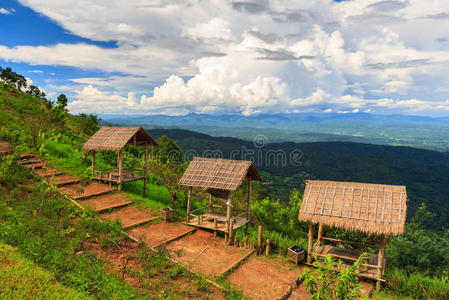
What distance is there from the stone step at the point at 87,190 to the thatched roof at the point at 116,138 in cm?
203

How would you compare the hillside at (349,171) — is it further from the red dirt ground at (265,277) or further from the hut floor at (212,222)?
the red dirt ground at (265,277)

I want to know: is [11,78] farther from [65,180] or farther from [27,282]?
[27,282]

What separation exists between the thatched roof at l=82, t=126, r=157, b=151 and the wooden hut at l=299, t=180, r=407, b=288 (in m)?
9.19

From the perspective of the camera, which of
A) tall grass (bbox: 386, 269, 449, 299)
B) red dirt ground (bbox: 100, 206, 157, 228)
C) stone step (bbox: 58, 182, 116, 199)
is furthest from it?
stone step (bbox: 58, 182, 116, 199)

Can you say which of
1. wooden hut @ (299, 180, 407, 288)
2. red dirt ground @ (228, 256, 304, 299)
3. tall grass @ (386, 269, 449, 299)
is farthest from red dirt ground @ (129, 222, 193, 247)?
tall grass @ (386, 269, 449, 299)

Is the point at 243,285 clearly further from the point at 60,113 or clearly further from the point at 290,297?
the point at 60,113

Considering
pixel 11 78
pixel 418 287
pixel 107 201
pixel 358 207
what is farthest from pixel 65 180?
pixel 11 78

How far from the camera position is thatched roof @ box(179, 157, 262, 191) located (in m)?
10.6

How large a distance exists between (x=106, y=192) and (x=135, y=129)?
3.57m

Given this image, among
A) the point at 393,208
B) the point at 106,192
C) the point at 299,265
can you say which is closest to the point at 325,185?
the point at 393,208

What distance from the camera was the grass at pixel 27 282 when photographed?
452cm

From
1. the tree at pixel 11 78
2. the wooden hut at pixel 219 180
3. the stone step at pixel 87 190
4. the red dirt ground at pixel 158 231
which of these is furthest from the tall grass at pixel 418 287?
the tree at pixel 11 78

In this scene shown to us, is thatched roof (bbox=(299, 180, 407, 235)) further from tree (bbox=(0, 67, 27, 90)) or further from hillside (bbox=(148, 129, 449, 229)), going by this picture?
hillside (bbox=(148, 129, 449, 229))

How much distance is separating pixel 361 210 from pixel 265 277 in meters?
3.75
